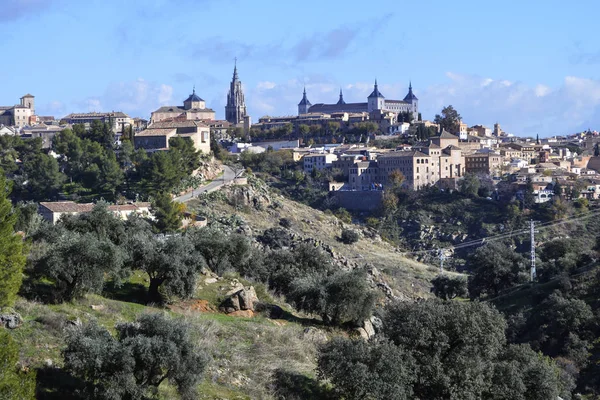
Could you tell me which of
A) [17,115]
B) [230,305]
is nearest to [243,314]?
[230,305]

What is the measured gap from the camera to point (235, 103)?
454ft

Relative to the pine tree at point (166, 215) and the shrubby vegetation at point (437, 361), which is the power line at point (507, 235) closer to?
the pine tree at point (166, 215)

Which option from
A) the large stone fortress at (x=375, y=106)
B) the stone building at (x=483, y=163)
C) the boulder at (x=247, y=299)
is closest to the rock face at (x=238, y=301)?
the boulder at (x=247, y=299)

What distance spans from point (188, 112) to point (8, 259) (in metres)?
90.1

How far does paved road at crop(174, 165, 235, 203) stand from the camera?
6250cm

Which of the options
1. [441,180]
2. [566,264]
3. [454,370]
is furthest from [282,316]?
[441,180]

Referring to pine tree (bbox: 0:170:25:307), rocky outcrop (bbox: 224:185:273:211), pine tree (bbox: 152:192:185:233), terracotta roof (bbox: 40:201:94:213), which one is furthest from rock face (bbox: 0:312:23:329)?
rocky outcrop (bbox: 224:185:273:211)

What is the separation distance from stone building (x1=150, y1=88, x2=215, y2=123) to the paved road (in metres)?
28.6

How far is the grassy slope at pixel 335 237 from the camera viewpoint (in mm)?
59750

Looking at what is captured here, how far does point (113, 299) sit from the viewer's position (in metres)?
25.6

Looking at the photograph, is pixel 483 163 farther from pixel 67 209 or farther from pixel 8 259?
pixel 8 259

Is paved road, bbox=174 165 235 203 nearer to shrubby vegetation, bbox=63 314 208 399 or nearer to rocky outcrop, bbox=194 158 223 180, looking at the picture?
rocky outcrop, bbox=194 158 223 180

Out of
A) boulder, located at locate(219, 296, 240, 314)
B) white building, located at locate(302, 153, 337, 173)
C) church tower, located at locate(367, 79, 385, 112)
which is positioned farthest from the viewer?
church tower, located at locate(367, 79, 385, 112)

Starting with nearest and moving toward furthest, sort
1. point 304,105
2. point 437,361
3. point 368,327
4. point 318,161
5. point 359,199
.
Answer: point 437,361, point 368,327, point 359,199, point 318,161, point 304,105
